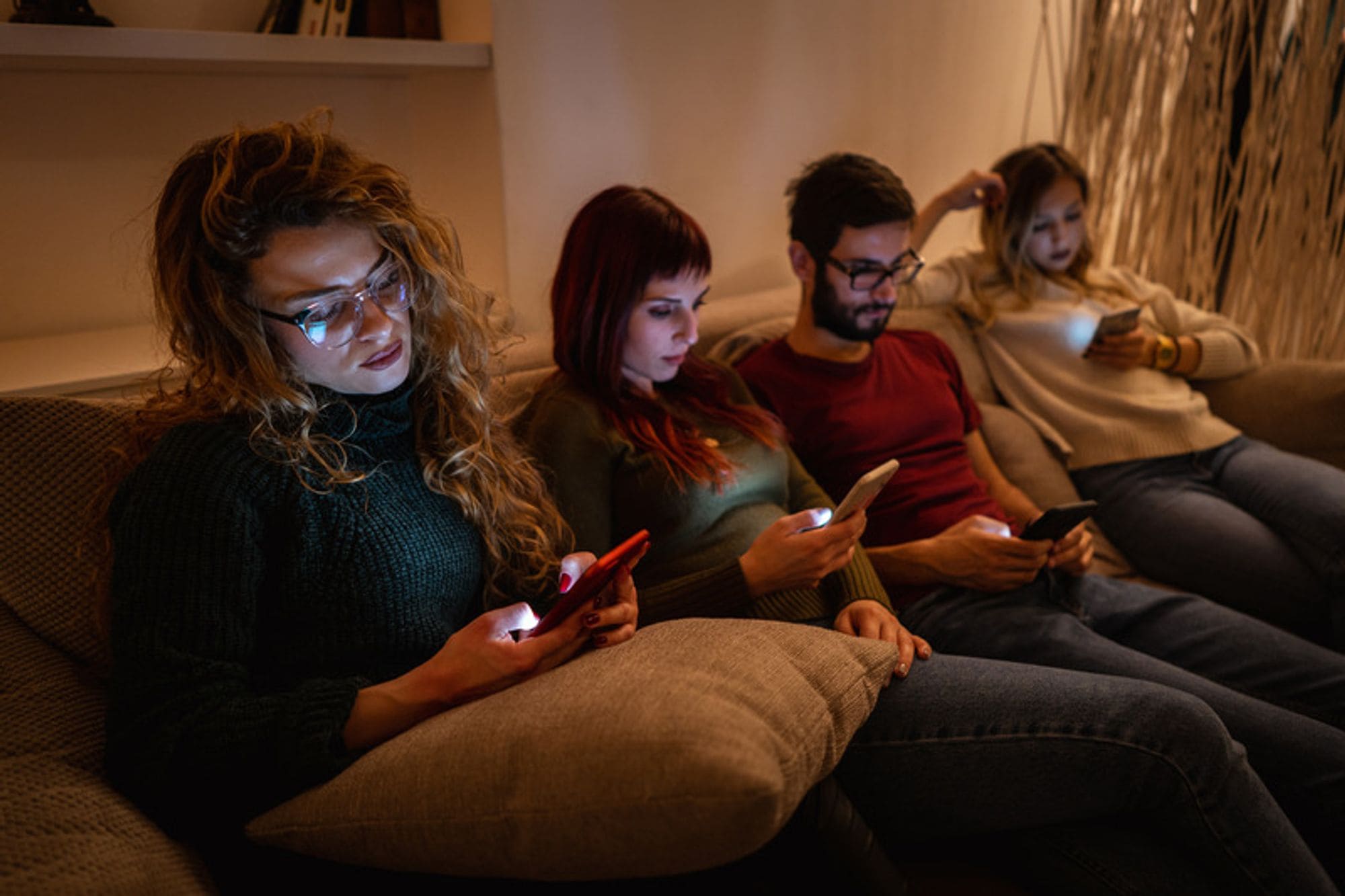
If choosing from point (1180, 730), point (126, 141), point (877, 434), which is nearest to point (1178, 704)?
point (1180, 730)

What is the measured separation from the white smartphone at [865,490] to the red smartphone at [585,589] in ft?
1.19

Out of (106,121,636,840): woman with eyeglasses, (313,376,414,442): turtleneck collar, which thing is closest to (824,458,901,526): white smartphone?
(106,121,636,840): woman with eyeglasses

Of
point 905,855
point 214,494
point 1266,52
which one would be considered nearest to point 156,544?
point 214,494

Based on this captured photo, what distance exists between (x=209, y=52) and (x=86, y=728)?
3.23 ft

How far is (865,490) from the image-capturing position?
123cm

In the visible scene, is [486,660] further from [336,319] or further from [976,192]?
[976,192]

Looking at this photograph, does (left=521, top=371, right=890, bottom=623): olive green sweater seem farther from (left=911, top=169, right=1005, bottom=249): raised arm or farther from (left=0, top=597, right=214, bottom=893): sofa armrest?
(left=911, top=169, right=1005, bottom=249): raised arm

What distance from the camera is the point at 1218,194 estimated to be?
2414 millimetres

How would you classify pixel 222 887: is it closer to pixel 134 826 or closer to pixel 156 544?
pixel 134 826

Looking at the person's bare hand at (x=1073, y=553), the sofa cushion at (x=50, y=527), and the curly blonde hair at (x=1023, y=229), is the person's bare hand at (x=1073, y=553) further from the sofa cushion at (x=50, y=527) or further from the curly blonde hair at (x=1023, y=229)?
the sofa cushion at (x=50, y=527)

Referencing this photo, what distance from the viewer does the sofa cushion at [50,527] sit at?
103 centimetres

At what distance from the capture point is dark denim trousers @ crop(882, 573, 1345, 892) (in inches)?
41.3

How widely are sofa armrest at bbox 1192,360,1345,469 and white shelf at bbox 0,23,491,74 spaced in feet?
5.81

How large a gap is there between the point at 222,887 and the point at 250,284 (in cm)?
58
